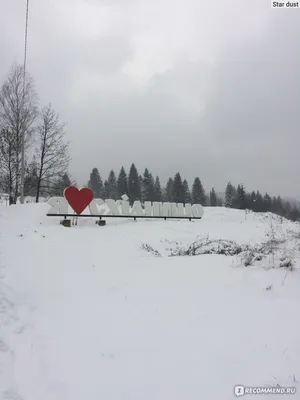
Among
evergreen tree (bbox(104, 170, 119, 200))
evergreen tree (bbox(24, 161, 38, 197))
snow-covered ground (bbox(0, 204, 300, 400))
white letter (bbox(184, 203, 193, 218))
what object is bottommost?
snow-covered ground (bbox(0, 204, 300, 400))

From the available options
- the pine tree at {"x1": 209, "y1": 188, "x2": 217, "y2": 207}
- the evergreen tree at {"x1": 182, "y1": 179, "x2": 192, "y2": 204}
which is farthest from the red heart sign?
the pine tree at {"x1": 209, "y1": 188, "x2": 217, "y2": 207}

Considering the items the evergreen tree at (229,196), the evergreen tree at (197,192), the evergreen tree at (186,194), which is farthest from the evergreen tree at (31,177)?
the evergreen tree at (229,196)

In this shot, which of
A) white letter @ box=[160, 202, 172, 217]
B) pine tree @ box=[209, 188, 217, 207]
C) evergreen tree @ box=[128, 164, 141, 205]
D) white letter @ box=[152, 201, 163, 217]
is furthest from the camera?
pine tree @ box=[209, 188, 217, 207]

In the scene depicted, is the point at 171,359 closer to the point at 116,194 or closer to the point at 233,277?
the point at 233,277

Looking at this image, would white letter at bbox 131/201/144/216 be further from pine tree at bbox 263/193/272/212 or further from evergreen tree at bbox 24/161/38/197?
pine tree at bbox 263/193/272/212

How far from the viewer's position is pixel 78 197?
13594mm

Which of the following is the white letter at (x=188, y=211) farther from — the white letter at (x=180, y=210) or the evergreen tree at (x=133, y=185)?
the evergreen tree at (x=133, y=185)

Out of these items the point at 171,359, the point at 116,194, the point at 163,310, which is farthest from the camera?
the point at 116,194

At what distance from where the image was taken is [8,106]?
1855 cm

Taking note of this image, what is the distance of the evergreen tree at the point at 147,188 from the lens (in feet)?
188

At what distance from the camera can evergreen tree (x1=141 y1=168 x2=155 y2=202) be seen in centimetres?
5741

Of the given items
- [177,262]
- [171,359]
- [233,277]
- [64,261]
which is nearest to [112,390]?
[171,359]

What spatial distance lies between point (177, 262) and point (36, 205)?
39.9 ft

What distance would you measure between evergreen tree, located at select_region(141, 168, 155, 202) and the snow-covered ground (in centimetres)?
5108
